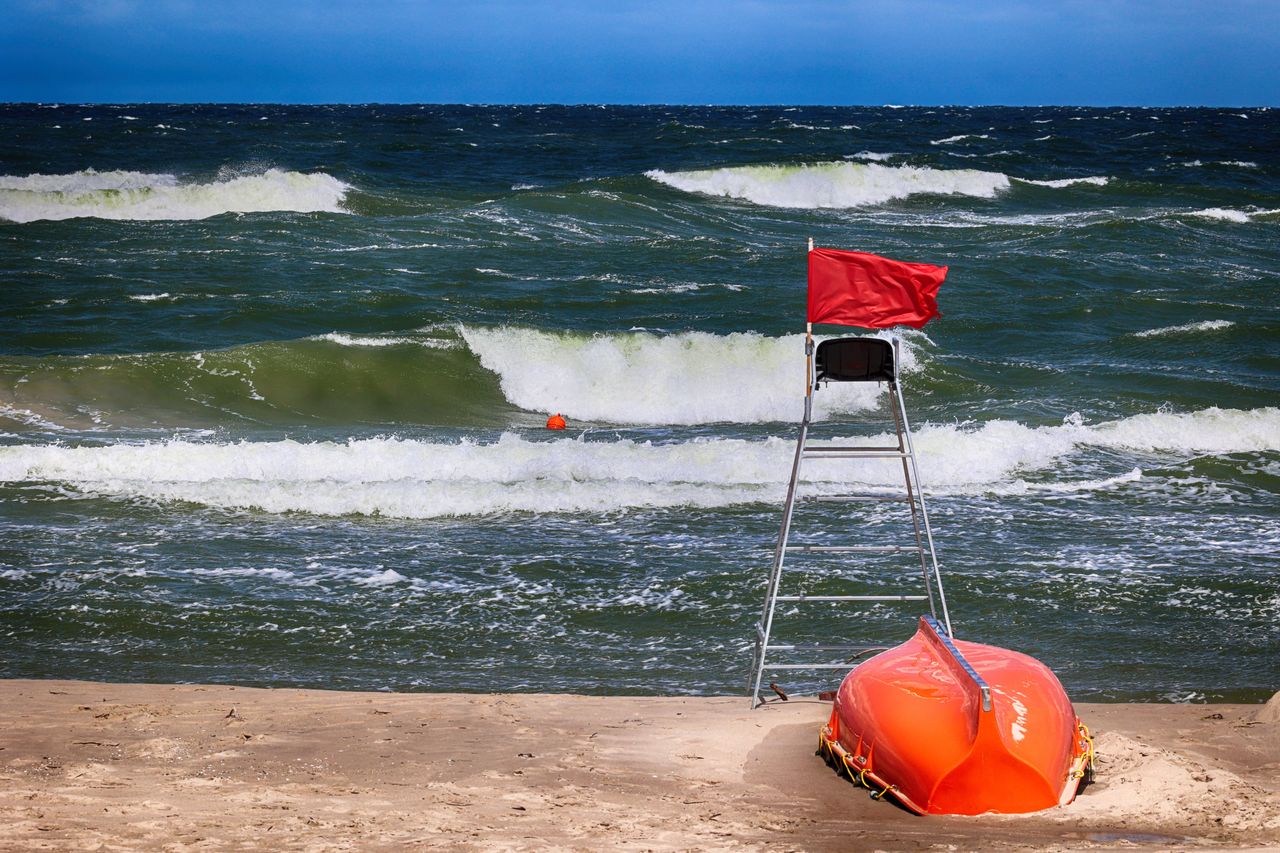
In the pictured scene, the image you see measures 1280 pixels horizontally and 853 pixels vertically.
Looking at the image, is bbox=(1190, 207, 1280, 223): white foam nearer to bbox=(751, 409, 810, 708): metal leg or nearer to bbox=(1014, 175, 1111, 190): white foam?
bbox=(1014, 175, 1111, 190): white foam

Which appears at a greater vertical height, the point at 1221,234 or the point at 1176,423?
the point at 1221,234

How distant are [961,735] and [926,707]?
0.23 meters

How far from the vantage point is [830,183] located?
43.2 meters

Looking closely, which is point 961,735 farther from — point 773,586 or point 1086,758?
point 773,586

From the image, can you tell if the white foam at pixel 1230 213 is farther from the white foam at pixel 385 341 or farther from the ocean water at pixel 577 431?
the white foam at pixel 385 341

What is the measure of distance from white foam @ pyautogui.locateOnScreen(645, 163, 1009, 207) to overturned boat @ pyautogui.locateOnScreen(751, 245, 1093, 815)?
3475cm

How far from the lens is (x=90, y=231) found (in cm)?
2973

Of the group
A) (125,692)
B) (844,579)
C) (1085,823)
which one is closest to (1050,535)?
(844,579)

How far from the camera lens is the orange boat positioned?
17.0 ft

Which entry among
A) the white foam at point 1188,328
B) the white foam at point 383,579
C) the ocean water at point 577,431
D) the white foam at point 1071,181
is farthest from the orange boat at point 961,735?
the white foam at point 1071,181

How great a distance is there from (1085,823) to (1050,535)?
232 inches

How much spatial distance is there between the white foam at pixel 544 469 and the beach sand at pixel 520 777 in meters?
A: 4.80

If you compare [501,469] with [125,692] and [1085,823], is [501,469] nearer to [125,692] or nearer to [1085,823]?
[125,692]

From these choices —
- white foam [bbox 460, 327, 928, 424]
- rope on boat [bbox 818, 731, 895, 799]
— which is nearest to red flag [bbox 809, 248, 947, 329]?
rope on boat [bbox 818, 731, 895, 799]
